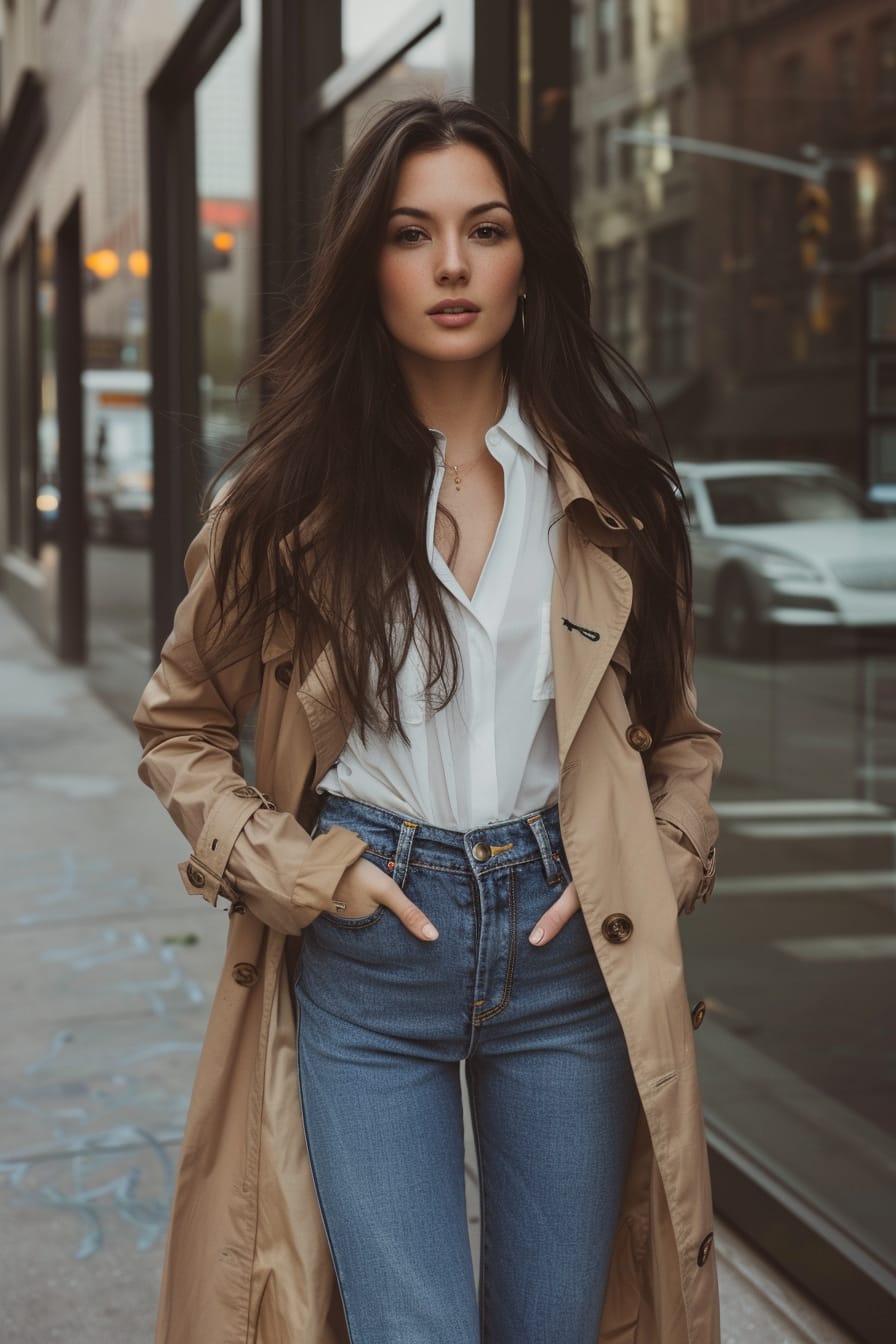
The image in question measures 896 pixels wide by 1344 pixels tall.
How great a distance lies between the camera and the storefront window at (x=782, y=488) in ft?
15.0

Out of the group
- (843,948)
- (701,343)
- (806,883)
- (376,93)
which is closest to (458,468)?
(376,93)

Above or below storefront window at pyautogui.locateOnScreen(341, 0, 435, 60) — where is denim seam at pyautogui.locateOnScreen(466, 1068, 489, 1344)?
below

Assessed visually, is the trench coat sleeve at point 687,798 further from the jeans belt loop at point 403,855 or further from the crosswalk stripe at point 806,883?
the crosswalk stripe at point 806,883

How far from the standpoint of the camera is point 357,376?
6.96 feet

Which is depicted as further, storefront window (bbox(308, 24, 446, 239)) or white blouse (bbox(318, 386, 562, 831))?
storefront window (bbox(308, 24, 446, 239))

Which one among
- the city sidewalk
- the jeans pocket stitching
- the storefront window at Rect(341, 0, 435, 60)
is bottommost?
the city sidewalk

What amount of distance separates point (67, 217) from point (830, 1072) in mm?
11201

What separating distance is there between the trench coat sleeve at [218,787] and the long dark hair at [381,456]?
0.07 metres

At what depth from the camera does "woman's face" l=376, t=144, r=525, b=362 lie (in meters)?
2.01

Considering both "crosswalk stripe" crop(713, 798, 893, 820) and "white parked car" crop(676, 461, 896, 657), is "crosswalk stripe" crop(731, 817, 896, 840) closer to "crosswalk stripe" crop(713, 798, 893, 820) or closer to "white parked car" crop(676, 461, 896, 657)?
"crosswalk stripe" crop(713, 798, 893, 820)

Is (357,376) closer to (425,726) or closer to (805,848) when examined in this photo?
(425,726)

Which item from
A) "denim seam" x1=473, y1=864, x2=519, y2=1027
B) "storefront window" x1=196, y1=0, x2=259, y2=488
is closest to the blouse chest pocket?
"denim seam" x1=473, y1=864, x2=519, y2=1027

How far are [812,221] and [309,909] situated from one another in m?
10.6

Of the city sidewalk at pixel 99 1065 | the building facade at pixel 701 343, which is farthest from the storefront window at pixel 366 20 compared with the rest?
the city sidewalk at pixel 99 1065
